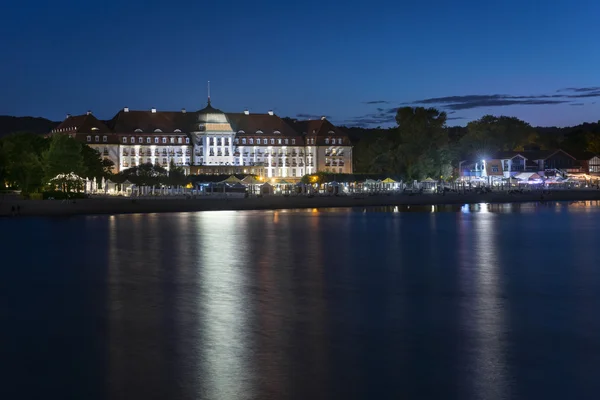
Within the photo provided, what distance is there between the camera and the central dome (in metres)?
129

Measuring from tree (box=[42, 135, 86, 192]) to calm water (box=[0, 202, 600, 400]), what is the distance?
1796 inches

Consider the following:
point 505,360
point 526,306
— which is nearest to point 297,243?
point 526,306

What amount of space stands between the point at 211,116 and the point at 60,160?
185 ft

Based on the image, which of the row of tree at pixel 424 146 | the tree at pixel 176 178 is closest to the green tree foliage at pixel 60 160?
the tree at pixel 176 178

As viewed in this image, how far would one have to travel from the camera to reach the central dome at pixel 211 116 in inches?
5094

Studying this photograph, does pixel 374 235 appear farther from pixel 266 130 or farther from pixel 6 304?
pixel 266 130

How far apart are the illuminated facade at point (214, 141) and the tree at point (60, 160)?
47.1 meters

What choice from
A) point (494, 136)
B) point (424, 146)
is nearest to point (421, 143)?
point (424, 146)

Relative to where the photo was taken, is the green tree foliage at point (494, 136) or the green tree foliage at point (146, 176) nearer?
the green tree foliage at point (146, 176)

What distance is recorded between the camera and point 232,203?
75.5 metres

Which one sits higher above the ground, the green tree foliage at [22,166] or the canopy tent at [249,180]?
the green tree foliage at [22,166]

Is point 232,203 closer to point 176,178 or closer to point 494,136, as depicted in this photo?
point 176,178

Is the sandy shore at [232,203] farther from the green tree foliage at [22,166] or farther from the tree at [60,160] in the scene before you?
the tree at [60,160]

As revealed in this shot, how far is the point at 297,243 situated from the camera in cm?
3325
